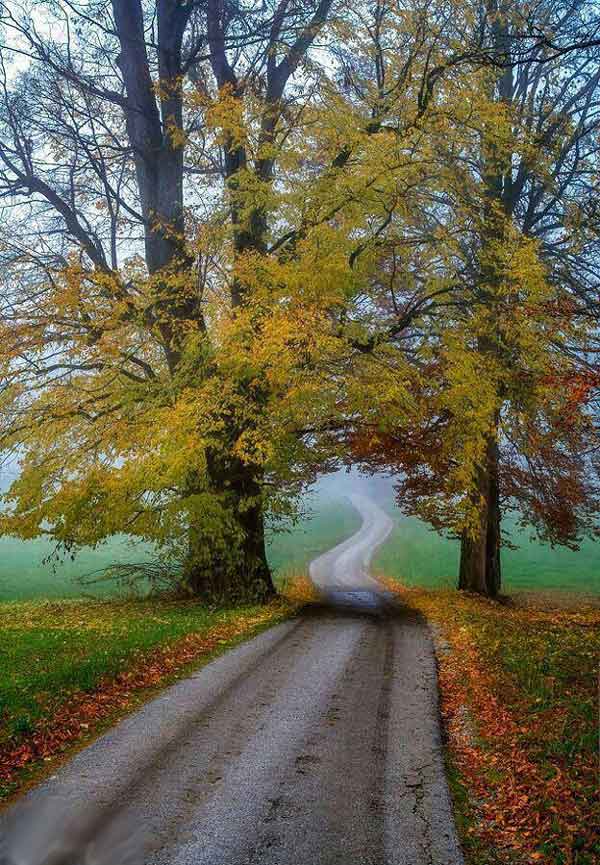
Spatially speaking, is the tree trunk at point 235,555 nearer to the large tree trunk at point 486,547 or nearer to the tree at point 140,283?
the tree at point 140,283

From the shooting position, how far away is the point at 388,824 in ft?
19.4

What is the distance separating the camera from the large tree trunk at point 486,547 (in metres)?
21.1

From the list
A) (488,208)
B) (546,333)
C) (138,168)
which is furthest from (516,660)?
(138,168)

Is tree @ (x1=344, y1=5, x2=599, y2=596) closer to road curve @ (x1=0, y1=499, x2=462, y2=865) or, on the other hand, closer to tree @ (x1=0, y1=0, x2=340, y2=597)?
tree @ (x1=0, y1=0, x2=340, y2=597)

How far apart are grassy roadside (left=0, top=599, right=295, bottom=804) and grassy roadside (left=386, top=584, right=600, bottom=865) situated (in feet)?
14.0

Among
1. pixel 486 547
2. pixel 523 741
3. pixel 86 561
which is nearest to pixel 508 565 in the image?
pixel 486 547

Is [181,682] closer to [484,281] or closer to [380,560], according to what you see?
[484,281]

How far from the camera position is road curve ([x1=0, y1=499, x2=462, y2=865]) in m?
5.48

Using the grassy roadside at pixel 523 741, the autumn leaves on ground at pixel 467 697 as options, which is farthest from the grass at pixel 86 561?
the grassy roadside at pixel 523 741

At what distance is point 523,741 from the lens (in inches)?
309

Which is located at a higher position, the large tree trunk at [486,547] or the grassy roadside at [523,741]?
the large tree trunk at [486,547]

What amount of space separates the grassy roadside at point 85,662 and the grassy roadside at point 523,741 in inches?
168

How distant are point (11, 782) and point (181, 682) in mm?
3734

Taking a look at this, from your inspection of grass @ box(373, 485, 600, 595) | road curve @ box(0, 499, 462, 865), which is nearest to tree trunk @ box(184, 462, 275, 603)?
road curve @ box(0, 499, 462, 865)
